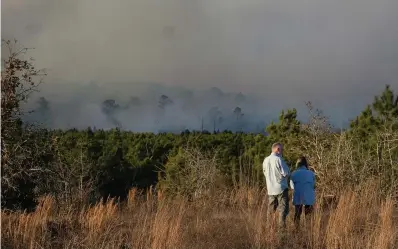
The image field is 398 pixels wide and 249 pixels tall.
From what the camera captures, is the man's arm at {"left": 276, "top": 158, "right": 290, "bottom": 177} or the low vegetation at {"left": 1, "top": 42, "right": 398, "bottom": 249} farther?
the man's arm at {"left": 276, "top": 158, "right": 290, "bottom": 177}

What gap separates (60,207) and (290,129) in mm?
9823

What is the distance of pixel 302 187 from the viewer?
11266mm

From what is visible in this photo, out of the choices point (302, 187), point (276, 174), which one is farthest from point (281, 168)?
point (302, 187)

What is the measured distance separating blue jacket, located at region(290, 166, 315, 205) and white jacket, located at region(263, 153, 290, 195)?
17.8 inches

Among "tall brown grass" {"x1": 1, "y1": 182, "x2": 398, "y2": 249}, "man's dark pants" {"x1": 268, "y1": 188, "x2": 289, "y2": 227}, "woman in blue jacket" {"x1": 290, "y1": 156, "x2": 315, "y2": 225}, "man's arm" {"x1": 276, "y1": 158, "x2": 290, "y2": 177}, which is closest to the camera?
"tall brown grass" {"x1": 1, "y1": 182, "x2": 398, "y2": 249}

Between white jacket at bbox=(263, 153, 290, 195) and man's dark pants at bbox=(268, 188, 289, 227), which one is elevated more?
white jacket at bbox=(263, 153, 290, 195)

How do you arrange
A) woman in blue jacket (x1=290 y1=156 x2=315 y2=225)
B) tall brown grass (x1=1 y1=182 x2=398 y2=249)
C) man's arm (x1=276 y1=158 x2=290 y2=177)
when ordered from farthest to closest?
woman in blue jacket (x1=290 y1=156 x2=315 y2=225) → man's arm (x1=276 y1=158 x2=290 y2=177) → tall brown grass (x1=1 y1=182 x2=398 y2=249)

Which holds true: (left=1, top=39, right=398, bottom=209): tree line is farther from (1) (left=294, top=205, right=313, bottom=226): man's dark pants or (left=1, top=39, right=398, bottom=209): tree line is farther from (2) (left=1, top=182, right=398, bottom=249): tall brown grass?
(1) (left=294, top=205, right=313, bottom=226): man's dark pants

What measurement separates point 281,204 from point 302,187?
2.49ft

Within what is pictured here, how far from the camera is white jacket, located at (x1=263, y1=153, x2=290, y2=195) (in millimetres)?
10766

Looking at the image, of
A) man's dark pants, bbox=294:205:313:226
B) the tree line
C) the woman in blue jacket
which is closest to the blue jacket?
the woman in blue jacket

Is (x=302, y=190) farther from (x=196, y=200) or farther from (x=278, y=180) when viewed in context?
(x=196, y=200)

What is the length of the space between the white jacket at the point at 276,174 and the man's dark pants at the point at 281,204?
105 millimetres

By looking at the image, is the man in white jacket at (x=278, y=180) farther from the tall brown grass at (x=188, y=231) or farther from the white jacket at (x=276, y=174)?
the tall brown grass at (x=188, y=231)
